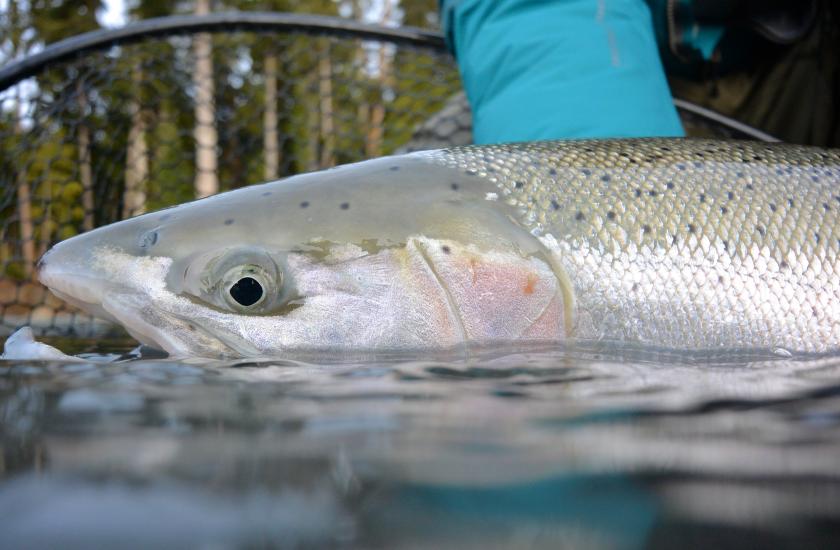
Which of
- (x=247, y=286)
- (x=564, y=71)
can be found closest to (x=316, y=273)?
(x=247, y=286)

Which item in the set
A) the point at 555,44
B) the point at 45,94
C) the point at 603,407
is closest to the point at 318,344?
the point at 603,407

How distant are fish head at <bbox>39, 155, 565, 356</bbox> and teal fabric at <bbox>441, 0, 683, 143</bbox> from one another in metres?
0.77

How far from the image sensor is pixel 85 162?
230 centimetres

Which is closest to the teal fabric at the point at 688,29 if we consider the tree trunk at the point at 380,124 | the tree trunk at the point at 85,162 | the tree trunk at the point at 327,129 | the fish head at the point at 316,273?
the tree trunk at the point at 380,124

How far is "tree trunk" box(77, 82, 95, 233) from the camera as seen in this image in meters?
2.30

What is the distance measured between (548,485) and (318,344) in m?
0.61

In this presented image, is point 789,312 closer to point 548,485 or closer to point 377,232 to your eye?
point 377,232

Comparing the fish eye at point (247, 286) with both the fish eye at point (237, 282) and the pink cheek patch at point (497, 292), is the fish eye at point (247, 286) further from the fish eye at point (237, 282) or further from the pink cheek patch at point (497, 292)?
the pink cheek patch at point (497, 292)

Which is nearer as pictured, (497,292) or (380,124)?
(497,292)

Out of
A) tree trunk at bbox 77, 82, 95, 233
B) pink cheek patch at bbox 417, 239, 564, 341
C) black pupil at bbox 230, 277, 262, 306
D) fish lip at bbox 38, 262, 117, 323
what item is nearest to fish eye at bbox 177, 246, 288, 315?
black pupil at bbox 230, 277, 262, 306

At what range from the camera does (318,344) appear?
92 cm

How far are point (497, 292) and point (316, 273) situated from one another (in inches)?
10.7

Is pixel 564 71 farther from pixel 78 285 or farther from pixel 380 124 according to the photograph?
pixel 78 285

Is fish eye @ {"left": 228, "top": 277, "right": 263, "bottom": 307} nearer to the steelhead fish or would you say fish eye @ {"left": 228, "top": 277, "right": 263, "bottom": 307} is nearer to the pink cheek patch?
the steelhead fish
